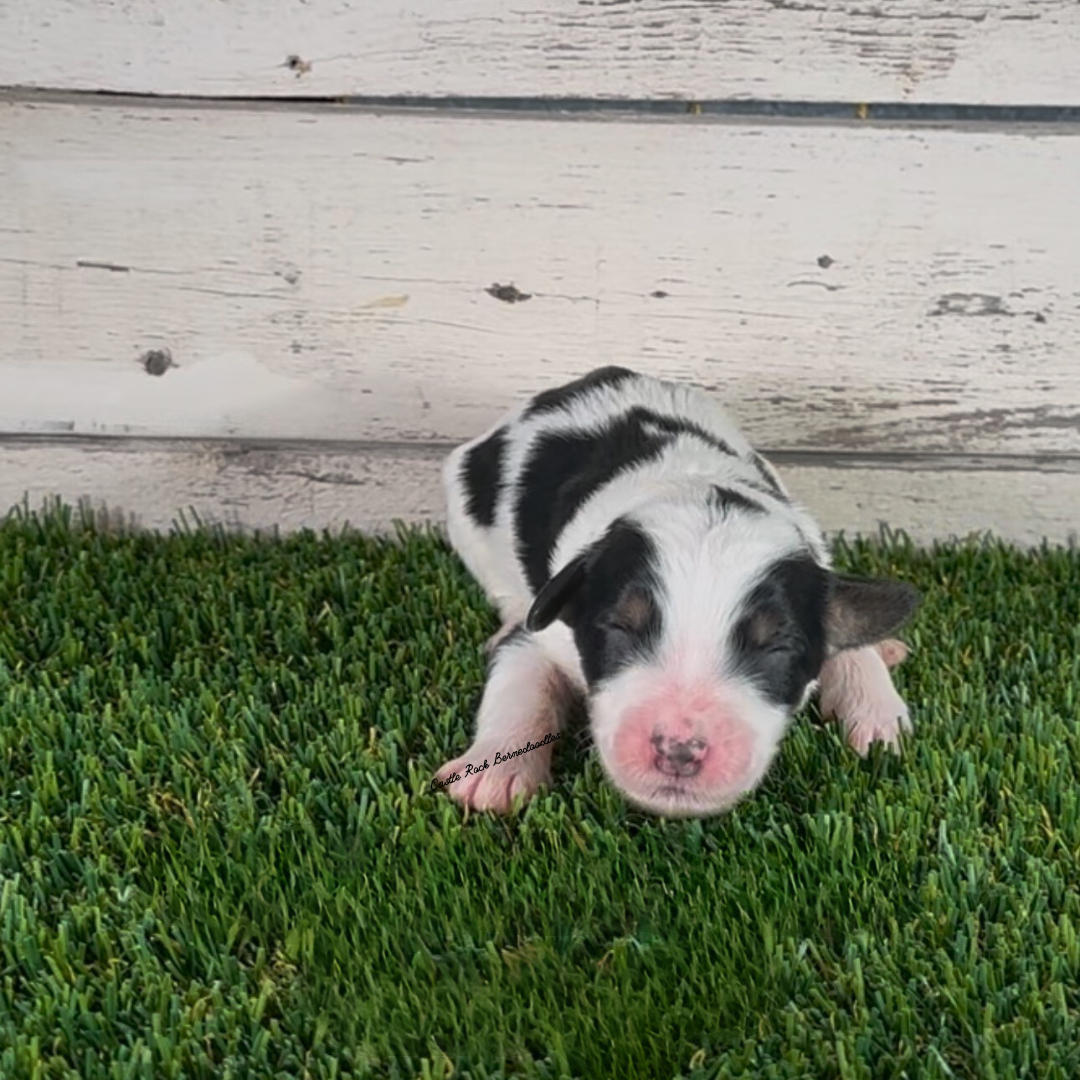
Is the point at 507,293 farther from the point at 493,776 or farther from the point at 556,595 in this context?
the point at 493,776

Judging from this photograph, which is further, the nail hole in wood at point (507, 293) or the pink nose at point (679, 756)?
the nail hole in wood at point (507, 293)

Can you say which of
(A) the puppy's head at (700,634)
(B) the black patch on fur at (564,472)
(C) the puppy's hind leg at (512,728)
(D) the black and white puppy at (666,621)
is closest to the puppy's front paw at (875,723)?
(D) the black and white puppy at (666,621)

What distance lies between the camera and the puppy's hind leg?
8.77ft

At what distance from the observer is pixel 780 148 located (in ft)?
12.2

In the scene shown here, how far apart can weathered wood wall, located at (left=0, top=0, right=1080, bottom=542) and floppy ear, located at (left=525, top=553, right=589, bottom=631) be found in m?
1.35

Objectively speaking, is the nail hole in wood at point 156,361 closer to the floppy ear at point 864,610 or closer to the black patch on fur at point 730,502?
the black patch on fur at point 730,502

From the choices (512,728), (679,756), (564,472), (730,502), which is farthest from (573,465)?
(679,756)

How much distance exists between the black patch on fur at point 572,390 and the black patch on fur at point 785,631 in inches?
37.6

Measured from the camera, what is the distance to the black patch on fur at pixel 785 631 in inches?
99.1

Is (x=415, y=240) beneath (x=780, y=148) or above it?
beneath

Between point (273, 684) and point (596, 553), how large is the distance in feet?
2.70

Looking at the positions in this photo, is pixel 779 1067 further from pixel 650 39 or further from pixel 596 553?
pixel 650 39

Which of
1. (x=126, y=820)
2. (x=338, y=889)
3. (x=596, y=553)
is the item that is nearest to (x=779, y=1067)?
(x=338, y=889)

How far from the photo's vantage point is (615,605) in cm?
258
